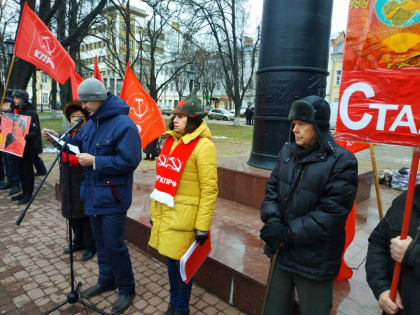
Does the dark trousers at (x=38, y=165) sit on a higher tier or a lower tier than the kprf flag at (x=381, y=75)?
lower

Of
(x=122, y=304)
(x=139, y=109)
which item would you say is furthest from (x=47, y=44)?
(x=122, y=304)

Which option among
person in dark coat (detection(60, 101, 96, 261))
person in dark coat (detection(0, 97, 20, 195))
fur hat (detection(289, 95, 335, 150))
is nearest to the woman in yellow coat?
fur hat (detection(289, 95, 335, 150))

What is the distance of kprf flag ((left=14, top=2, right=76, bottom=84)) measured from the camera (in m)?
5.14

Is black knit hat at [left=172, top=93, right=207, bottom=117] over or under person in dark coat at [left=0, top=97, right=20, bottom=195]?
over

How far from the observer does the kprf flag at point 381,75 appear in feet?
5.55

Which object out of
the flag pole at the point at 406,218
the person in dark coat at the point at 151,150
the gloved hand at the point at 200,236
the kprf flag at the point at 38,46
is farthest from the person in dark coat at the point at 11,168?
the flag pole at the point at 406,218

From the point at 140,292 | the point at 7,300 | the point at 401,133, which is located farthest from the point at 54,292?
the point at 401,133

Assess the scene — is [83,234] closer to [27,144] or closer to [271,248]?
[27,144]

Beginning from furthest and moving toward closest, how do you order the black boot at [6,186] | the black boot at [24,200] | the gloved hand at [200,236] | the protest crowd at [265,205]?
the black boot at [6,186], the black boot at [24,200], the gloved hand at [200,236], the protest crowd at [265,205]

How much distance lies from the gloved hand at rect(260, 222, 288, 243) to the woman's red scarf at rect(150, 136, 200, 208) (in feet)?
2.70

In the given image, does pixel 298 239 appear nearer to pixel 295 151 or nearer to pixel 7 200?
pixel 295 151

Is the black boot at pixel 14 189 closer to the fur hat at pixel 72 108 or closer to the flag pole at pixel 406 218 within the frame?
the fur hat at pixel 72 108

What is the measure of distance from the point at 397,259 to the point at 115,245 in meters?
2.18

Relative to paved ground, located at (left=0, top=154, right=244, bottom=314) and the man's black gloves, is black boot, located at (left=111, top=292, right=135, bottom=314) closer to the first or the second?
paved ground, located at (left=0, top=154, right=244, bottom=314)
